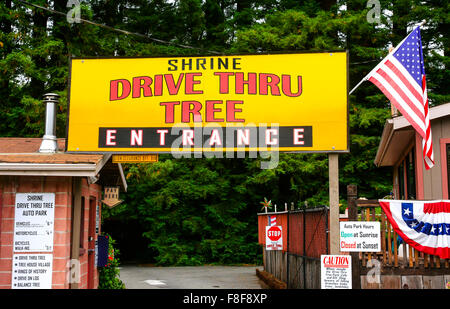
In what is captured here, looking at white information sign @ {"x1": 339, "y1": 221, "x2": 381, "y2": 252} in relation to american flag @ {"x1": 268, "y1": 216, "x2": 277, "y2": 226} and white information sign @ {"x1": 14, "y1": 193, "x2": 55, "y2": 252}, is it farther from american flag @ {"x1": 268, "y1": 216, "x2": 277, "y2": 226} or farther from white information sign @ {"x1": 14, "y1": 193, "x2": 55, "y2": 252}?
american flag @ {"x1": 268, "y1": 216, "x2": 277, "y2": 226}

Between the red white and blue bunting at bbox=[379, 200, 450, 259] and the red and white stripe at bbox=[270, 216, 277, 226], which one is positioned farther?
the red and white stripe at bbox=[270, 216, 277, 226]

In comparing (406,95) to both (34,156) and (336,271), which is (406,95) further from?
(34,156)

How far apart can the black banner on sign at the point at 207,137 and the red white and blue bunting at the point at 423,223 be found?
2.20 metres

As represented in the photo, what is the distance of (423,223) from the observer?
9.41 m

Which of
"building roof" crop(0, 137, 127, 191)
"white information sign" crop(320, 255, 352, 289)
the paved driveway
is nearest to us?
"white information sign" crop(320, 255, 352, 289)

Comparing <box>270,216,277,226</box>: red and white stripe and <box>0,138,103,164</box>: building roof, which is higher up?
<box>0,138,103,164</box>: building roof

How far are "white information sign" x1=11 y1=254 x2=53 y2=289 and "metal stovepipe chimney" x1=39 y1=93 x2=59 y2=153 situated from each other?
7.23ft

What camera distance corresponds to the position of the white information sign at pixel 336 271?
27.4ft

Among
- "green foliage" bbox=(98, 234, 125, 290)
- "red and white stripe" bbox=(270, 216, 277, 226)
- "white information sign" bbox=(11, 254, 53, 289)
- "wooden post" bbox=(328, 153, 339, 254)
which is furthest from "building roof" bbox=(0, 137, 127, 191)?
"red and white stripe" bbox=(270, 216, 277, 226)

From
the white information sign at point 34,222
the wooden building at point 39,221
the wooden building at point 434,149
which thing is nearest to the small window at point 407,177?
the wooden building at point 434,149


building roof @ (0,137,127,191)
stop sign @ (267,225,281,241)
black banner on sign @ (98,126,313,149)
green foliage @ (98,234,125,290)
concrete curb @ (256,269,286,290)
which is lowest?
concrete curb @ (256,269,286,290)

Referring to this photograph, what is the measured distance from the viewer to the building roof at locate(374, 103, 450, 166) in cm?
1179

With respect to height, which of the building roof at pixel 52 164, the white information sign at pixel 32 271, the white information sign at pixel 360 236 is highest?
the building roof at pixel 52 164

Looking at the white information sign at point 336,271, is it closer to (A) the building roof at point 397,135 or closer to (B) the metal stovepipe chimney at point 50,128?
(A) the building roof at point 397,135
